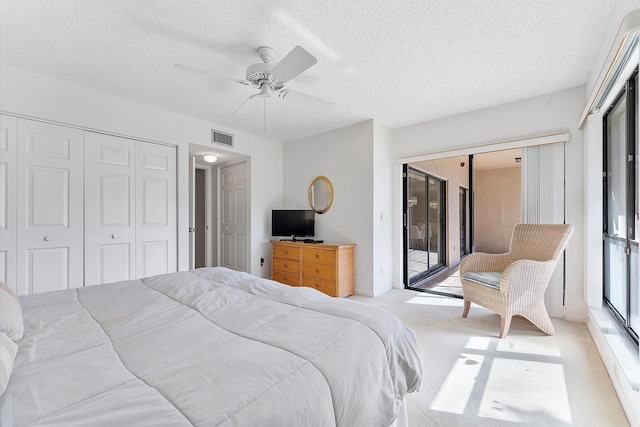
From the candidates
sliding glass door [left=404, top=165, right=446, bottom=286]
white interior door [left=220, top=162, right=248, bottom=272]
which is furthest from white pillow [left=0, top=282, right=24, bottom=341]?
sliding glass door [left=404, top=165, right=446, bottom=286]

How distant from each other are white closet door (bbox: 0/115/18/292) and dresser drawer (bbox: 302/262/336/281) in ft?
9.67

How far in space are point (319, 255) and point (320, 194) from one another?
3.38 ft

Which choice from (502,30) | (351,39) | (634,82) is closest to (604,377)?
(634,82)

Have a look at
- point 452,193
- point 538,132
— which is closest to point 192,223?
point 538,132

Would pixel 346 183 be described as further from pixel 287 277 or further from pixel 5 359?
pixel 5 359

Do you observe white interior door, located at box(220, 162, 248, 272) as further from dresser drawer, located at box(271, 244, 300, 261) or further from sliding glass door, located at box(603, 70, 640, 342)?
sliding glass door, located at box(603, 70, 640, 342)

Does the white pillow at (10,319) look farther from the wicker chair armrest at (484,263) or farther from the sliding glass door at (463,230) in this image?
the sliding glass door at (463,230)

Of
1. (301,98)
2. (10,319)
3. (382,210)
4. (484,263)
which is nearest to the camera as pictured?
(10,319)

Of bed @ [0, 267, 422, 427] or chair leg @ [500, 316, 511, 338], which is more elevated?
bed @ [0, 267, 422, 427]

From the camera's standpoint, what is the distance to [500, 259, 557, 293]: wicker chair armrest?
2475 mm

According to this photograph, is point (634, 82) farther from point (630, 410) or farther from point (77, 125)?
point (77, 125)

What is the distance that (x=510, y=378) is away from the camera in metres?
1.93

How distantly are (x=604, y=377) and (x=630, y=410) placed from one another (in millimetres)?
480

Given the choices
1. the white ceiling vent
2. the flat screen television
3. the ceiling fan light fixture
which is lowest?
the flat screen television
